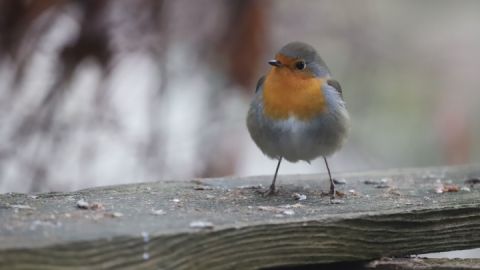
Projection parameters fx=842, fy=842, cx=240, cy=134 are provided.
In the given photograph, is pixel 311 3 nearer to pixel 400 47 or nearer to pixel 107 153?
pixel 400 47

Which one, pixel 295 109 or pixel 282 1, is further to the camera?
pixel 282 1

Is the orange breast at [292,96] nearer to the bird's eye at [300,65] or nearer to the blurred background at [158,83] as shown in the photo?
the bird's eye at [300,65]

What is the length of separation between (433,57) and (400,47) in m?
0.36

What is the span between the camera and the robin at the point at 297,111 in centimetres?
341

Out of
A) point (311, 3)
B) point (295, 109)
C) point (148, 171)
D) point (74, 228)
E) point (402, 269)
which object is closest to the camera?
point (74, 228)

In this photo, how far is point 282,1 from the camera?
214 inches

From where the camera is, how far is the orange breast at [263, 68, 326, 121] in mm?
3400

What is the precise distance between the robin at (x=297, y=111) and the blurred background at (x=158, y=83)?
141 cm

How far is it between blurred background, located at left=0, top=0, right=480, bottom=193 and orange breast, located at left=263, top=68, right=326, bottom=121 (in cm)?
147

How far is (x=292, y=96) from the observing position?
341cm

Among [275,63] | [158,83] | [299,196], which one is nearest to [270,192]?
[299,196]

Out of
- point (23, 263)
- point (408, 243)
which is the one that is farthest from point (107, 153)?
point (23, 263)

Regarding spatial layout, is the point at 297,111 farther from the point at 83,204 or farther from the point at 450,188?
the point at 83,204

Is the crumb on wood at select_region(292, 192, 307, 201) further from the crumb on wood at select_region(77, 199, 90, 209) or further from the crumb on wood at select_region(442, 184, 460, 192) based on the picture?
the crumb on wood at select_region(77, 199, 90, 209)
